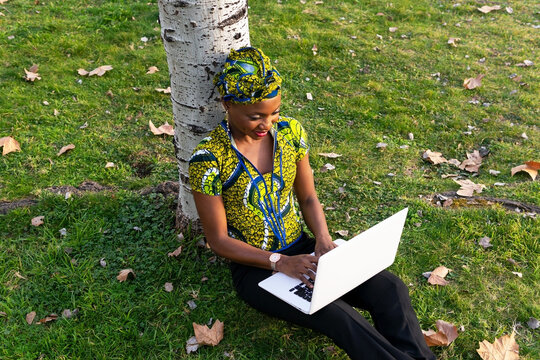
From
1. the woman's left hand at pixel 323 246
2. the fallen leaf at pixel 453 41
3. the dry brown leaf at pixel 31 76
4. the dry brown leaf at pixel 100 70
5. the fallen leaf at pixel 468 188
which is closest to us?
the woman's left hand at pixel 323 246

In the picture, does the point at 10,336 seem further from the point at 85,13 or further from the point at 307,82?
the point at 85,13

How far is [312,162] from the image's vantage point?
14.5 ft

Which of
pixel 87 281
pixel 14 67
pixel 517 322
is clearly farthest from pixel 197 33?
pixel 14 67

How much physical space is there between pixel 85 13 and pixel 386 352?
6.06 meters

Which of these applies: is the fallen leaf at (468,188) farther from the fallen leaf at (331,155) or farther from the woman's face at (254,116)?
the woman's face at (254,116)

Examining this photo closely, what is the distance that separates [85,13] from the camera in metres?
6.60

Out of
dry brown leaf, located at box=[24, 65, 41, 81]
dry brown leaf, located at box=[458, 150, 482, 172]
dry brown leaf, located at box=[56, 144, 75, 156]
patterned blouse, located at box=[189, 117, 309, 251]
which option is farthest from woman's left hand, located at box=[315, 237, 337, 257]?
dry brown leaf, located at box=[24, 65, 41, 81]

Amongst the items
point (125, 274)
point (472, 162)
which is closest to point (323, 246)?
point (125, 274)

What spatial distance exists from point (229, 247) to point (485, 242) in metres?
2.00

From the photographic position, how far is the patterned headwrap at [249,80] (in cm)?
240

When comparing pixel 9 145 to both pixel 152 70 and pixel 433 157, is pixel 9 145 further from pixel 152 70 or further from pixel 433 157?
pixel 433 157

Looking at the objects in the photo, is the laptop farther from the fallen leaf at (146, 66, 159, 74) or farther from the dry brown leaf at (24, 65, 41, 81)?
the dry brown leaf at (24, 65, 41, 81)

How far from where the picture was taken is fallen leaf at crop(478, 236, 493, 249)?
11.6ft

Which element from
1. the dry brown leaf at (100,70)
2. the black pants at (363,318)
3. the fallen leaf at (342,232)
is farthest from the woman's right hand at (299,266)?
the dry brown leaf at (100,70)
